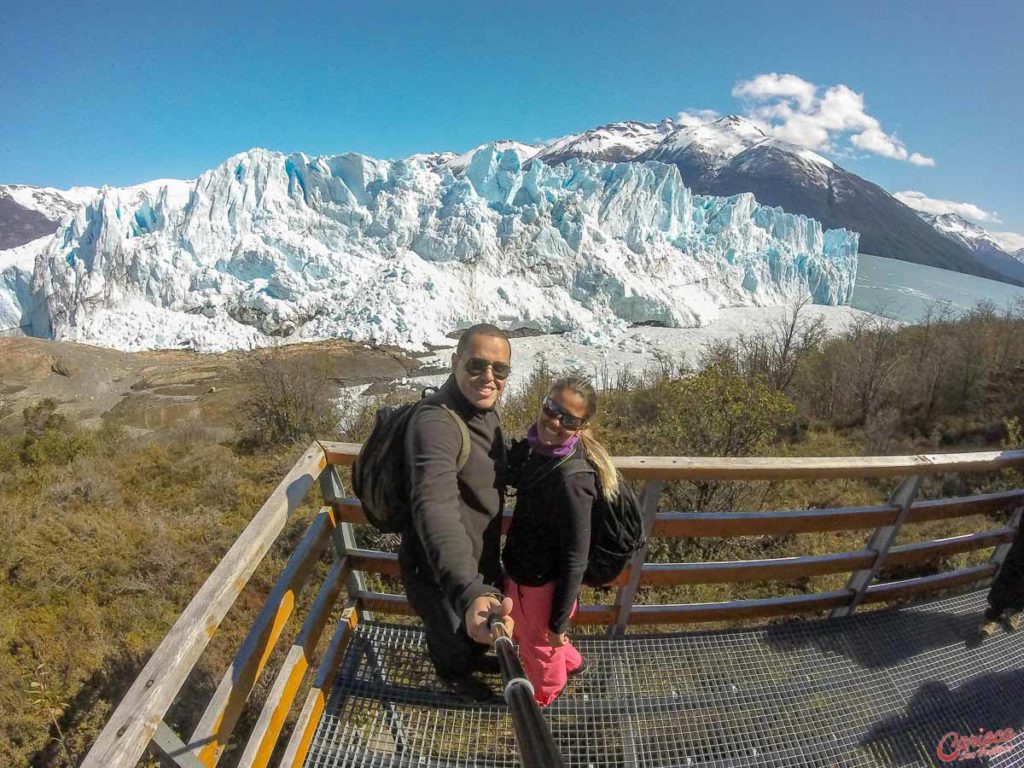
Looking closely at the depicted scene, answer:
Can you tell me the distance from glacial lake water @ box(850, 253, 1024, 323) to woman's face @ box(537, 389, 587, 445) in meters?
45.2

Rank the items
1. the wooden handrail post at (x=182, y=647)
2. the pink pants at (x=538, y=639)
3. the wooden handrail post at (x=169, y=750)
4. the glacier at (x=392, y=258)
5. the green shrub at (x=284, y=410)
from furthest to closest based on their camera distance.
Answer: the glacier at (x=392, y=258)
the green shrub at (x=284, y=410)
the pink pants at (x=538, y=639)
the wooden handrail post at (x=169, y=750)
the wooden handrail post at (x=182, y=647)

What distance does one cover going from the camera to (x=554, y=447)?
1.53m

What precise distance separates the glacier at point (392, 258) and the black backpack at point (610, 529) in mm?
31411

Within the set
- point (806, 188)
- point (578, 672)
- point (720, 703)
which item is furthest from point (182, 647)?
point (806, 188)

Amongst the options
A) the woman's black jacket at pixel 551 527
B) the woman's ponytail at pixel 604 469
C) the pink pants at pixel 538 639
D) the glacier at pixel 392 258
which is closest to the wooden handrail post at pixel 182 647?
the woman's black jacket at pixel 551 527

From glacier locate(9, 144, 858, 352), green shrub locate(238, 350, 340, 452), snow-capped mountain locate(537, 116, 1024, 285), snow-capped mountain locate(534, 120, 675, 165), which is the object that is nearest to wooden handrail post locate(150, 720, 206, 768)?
green shrub locate(238, 350, 340, 452)

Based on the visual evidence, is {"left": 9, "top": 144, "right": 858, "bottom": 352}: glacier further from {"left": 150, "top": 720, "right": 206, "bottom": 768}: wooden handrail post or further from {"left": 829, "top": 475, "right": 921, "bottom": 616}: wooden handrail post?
{"left": 150, "top": 720, "right": 206, "bottom": 768}: wooden handrail post

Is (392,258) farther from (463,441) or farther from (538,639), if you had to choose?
(463,441)

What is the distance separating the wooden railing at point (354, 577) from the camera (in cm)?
103

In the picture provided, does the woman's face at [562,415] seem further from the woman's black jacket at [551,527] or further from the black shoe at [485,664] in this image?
the black shoe at [485,664]

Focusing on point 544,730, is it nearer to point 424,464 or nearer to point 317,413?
point 424,464

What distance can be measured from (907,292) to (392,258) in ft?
167

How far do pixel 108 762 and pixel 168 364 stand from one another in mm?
34618

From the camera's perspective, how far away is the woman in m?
1.46
